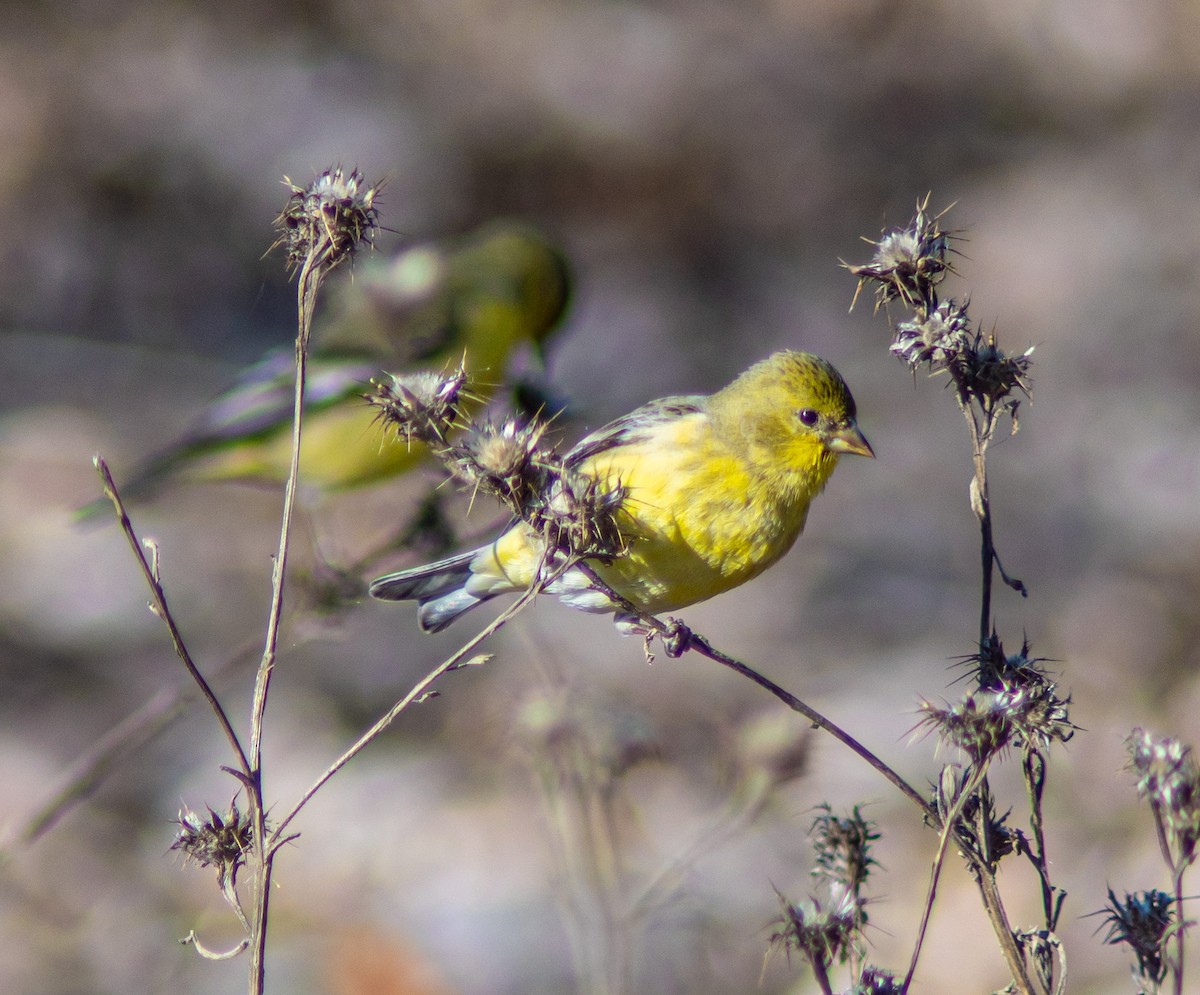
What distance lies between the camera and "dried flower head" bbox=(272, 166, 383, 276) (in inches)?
67.2

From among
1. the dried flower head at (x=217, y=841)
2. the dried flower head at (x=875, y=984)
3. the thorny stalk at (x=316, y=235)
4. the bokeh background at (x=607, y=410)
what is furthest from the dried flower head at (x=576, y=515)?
the bokeh background at (x=607, y=410)

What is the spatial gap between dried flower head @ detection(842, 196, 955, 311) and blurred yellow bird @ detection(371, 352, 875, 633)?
902 millimetres

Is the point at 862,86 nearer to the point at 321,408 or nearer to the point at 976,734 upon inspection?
the point at 321,408

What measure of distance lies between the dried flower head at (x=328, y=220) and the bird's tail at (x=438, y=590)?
1.48 metres

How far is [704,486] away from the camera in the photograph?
285cm

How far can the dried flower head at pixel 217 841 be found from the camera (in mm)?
1575

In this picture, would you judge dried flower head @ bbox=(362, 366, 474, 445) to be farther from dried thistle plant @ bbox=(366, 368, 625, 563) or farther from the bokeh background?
the bokeh background

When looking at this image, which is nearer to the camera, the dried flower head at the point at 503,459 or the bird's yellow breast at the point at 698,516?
the dried flower head at the point at 503,459

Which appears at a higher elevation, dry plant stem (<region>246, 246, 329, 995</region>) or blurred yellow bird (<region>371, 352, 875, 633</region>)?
blurred yellow bird (<region>371, 352, 875, 633</region>)

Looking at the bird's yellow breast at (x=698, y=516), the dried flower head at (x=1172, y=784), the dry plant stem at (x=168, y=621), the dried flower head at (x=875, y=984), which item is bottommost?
the dried flower head at (x=875, y=984)

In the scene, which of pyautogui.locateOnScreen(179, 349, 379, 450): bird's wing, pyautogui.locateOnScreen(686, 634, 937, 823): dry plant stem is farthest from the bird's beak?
pyautogui.locateOnScreen(179, 349, 379, 450): bird's wing

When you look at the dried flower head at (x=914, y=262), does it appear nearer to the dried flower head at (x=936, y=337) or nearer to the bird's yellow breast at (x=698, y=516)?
the dried flower head at (x=936, y=337)

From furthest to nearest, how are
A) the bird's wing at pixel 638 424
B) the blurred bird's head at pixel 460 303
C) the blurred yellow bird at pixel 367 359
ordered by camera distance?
the blurred bird's head at pixel 460 303 < the blurred yellow bird at pixel 367 359 < the bird's wing at pixel 638 424

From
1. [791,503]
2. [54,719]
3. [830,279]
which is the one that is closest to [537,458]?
[791,503]
